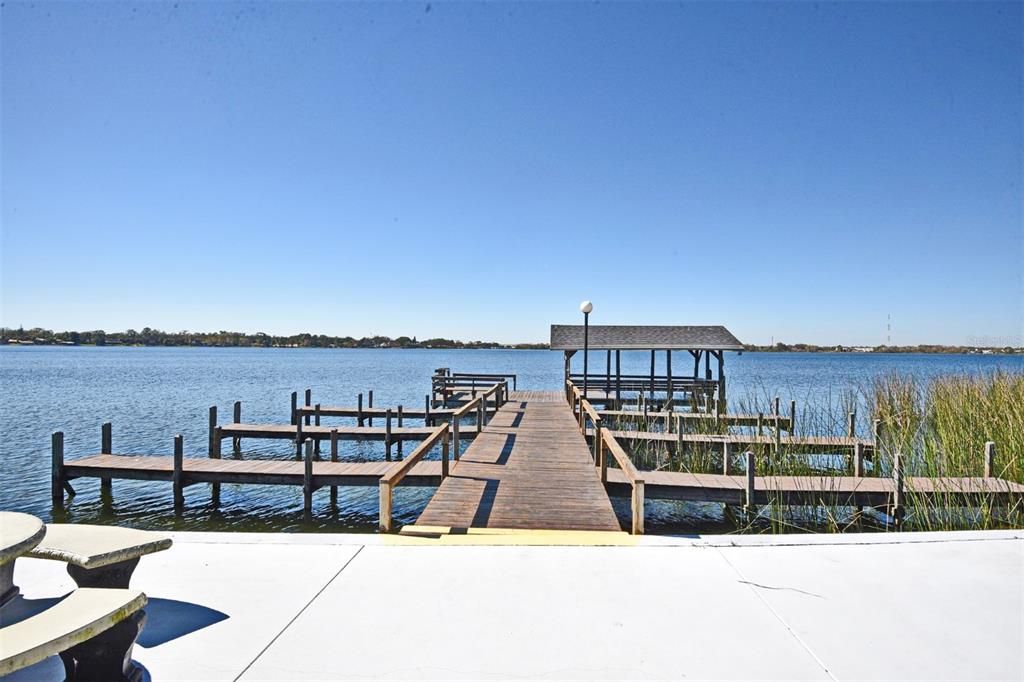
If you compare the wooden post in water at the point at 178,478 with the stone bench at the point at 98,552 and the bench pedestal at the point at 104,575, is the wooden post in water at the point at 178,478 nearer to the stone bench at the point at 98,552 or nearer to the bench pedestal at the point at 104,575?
the stone bench at the point at 98,552

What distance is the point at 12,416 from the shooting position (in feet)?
75.6

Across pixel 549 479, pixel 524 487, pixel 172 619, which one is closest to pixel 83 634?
pixel 172 619

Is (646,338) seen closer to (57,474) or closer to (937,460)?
(937,460)

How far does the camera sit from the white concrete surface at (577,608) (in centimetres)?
289

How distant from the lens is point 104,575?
2836 millimetres

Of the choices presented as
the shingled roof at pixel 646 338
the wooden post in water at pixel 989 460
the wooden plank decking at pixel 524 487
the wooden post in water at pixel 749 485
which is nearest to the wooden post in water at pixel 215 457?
the wooden plank decking at pixel 524 487

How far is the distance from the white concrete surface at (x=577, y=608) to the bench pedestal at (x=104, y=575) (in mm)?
448

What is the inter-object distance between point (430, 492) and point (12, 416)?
2177cm

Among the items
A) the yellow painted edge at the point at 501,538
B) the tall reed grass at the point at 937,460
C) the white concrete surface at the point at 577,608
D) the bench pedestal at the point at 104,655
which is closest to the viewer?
the bench pedestal at the point at 104,655

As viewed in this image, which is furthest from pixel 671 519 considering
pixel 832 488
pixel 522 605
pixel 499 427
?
pixel 522 605

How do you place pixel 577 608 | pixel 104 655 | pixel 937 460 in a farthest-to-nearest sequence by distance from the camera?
pixel 937 460 → pixel 577 608 → pixel 104 655

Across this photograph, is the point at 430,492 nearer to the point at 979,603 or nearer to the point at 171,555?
the point at 171,555

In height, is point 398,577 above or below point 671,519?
above

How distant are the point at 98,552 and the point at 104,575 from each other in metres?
0.17
